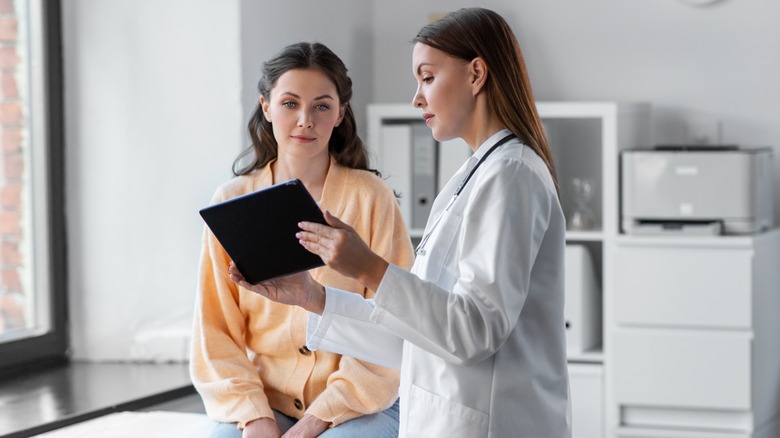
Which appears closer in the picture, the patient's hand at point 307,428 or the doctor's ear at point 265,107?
the patient's hand at point 307,428

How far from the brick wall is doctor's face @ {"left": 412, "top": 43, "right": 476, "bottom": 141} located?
1780 mm

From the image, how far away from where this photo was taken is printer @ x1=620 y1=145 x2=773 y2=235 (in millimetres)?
3514

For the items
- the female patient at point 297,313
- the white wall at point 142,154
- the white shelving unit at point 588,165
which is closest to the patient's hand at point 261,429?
the female patient at point 297,313

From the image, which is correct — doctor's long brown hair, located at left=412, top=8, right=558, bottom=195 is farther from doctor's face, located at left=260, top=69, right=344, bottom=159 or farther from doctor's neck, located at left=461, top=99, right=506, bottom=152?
doctor's face, located at left=260, top=69, right=344, bottom=159

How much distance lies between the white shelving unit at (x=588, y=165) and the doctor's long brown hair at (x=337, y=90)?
53.3 inches

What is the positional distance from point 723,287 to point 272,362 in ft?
6.16

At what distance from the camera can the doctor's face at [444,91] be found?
1529mm

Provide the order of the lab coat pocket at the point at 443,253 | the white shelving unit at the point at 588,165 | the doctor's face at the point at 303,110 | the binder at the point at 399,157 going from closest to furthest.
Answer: the lab coat pocket at the point at 443,253
the doctor's face at the point at 303,110
the white shelving unit at the point at 588,165
the binder at the point at 399,157

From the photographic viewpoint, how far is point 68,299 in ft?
10.4

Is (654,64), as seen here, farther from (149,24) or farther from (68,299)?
(68,299)

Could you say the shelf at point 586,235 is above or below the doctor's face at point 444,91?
below

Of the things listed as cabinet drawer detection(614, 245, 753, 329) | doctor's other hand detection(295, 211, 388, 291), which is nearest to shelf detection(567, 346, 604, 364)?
cabinet drawer detection(614, 245, 753, 329)

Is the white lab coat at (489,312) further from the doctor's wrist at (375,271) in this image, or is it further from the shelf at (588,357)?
the shelf at (588,357)

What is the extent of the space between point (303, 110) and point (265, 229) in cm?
51
